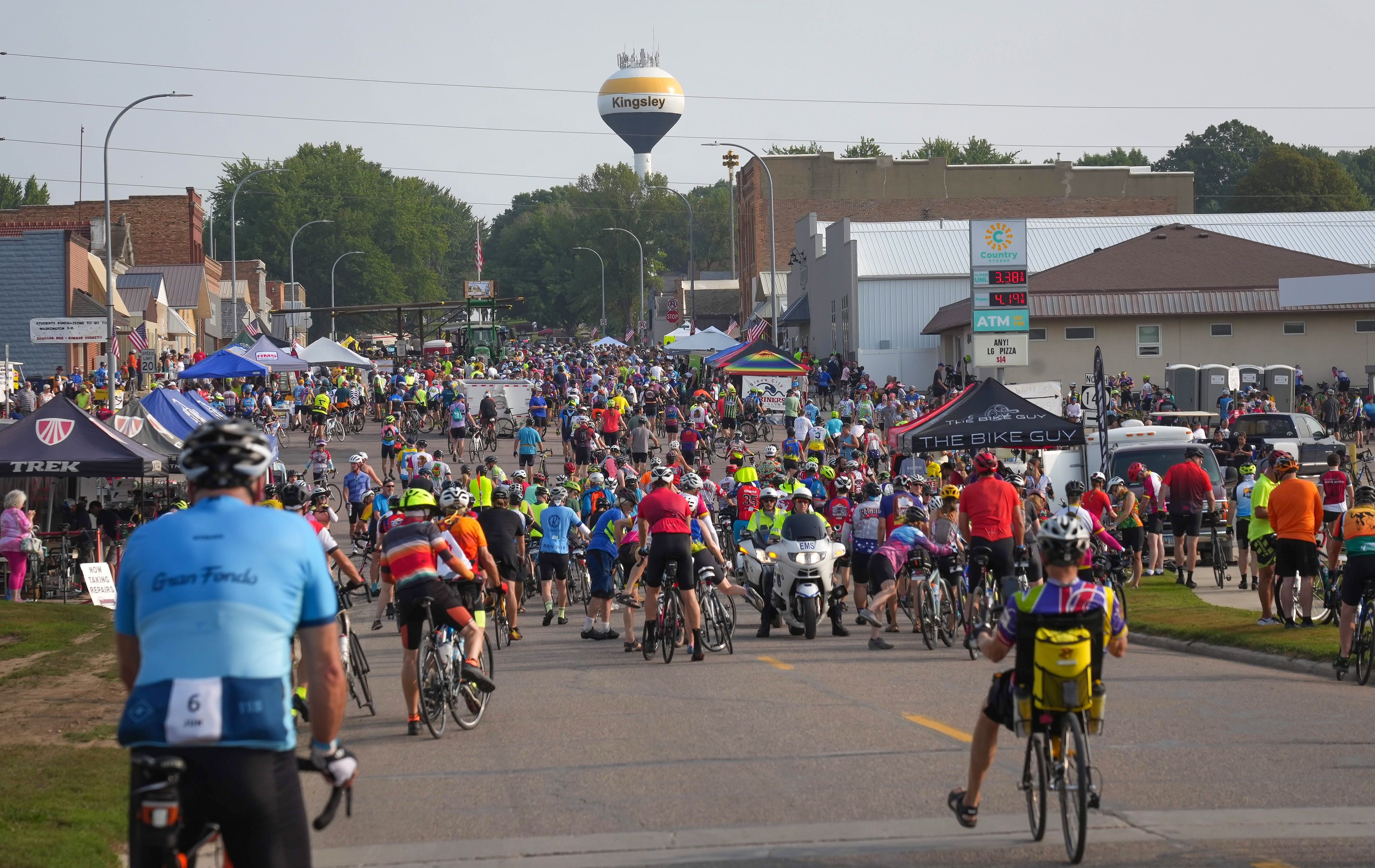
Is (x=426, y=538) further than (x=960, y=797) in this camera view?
Yes

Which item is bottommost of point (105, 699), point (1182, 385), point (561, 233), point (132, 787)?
point (105, 699)

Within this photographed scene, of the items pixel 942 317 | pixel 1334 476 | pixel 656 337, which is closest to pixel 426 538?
pixel 1334 476

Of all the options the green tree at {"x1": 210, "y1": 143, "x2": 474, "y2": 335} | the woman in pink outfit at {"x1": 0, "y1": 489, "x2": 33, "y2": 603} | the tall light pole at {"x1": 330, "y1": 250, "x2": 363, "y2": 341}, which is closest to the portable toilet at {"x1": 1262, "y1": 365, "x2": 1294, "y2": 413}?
the woman in pink outfit at {"x1": 0, "y1": 489, "x2": 33, "y2": 603}

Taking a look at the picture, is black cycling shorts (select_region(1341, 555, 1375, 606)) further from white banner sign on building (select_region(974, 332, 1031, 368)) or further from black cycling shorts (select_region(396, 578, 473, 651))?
white banner sign on building (select_region(974, 332, 1031, 368))

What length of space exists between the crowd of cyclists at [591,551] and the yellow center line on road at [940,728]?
814 millimetres

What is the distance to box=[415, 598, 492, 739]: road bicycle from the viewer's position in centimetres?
1108

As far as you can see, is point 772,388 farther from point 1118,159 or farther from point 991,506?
point 1118,159

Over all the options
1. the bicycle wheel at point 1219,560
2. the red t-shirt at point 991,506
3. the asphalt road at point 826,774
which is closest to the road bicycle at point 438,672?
the asphalt road at point 826,774

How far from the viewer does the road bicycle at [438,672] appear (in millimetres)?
11078

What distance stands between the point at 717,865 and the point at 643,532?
310 inches

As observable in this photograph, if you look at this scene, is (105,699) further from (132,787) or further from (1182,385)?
(1182,385)

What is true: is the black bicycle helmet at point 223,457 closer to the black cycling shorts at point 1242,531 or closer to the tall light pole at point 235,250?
the black cycling shorts at point 1242,531

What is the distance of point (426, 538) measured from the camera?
36.7 ft

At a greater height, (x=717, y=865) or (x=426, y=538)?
(x=426, y=538)
